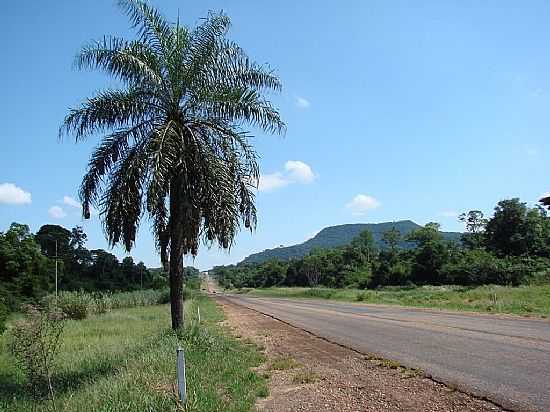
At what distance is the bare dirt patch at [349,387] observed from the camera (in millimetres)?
8789

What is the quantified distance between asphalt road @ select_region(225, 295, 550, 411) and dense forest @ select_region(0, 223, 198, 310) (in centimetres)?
1197

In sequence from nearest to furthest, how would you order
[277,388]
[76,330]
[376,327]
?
[277,388], [376,327], [76,330]

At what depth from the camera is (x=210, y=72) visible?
15.4 m

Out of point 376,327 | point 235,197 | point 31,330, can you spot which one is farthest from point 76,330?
point 31,330

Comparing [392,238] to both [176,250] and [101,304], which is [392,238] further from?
[176,250]

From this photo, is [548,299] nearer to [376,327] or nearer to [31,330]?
[376,327]

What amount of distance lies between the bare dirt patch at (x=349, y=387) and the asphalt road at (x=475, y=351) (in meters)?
0.51

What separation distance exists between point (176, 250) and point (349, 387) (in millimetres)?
6734

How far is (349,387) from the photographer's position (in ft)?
34.3

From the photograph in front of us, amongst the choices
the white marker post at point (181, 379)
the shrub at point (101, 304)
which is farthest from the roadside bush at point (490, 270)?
the white marker post at point (181, 379)

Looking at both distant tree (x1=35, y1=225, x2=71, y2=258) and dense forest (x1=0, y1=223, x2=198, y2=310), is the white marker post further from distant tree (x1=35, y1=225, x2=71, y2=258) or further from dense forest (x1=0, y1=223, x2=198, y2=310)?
distant tree (x1=35, y1=225, x2=71, y2=258)

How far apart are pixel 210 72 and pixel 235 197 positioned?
12.3 ft

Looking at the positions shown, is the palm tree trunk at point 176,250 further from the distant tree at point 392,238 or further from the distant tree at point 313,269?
the distant tree at point 313,269

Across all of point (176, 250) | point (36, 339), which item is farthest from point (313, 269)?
point (36, 339)
